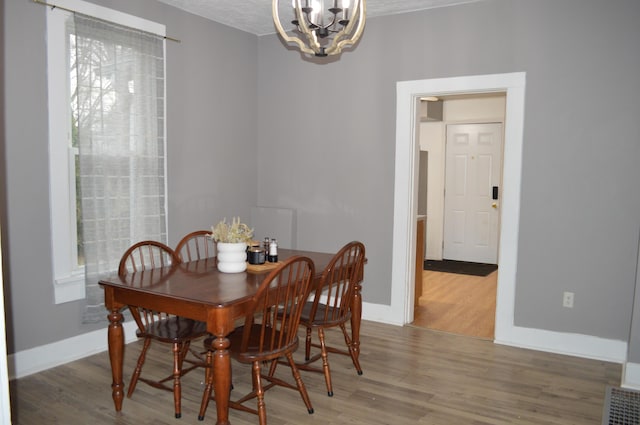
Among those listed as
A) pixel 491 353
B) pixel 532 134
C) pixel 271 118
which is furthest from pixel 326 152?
pixel 491 353

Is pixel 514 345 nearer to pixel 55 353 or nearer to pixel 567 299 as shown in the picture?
pixel 567 299

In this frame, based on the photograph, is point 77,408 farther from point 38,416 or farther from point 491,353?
point 491,353

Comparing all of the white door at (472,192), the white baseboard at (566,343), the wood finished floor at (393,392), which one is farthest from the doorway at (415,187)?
the white door at (472,192)

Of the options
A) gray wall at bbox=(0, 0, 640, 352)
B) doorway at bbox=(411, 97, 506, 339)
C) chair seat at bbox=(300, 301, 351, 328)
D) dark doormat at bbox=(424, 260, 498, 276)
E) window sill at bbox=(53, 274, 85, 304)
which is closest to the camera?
chair seat at bbox=(300, 301, 351, 328)

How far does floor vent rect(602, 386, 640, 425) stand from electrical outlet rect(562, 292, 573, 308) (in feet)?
2.23

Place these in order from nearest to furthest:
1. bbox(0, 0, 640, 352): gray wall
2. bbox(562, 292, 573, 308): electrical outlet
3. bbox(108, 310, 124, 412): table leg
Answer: bbox(108, 310, 124, 412): table leg, bbox(0, 0, 640, 352): gray wall, bbox(562, 292, 573, 308): electrical outlet

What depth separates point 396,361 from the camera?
346 centimetres

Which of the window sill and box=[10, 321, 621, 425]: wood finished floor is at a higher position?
the window sill

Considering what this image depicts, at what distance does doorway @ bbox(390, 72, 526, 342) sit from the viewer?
12.2ft

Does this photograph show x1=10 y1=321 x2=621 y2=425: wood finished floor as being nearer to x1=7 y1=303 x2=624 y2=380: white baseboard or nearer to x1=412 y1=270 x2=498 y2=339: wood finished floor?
x1=7 y1=303 x2=624 y2=380: white baseboard

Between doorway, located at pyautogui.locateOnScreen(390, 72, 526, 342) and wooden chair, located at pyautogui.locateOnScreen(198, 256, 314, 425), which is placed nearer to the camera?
wooden chair, located at pyautogui.locateOnScreen(198, 256, 314, 425)

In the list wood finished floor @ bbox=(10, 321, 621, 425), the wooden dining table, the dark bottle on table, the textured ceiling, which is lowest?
wood finished floor @ bbox=(10, 321, 621, 425)

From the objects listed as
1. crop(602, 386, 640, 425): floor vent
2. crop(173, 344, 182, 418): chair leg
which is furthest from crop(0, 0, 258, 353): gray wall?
crop(602, 386, 640, 425): floor vent

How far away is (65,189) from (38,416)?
1365 millimetres
